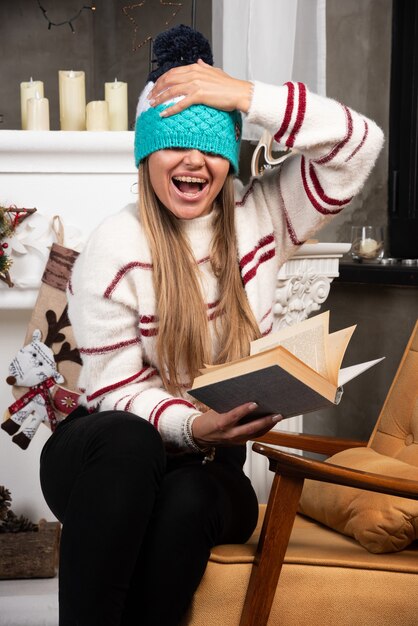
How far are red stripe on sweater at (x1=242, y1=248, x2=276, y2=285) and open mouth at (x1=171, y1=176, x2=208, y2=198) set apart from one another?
0.17m

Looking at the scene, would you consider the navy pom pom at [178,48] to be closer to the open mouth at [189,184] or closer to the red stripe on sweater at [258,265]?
the open mouth at [189,184]

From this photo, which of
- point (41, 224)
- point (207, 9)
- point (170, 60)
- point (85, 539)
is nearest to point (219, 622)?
point (85, 539)

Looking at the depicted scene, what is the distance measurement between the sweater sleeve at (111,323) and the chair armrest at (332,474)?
0.61ft

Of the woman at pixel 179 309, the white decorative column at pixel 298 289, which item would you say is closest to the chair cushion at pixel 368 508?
the woman at pixel 179 309

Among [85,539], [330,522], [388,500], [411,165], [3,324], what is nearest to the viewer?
[85,539]

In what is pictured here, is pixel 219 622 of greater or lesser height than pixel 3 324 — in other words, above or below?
below

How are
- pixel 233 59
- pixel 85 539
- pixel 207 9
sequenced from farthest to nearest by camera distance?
pixel 207 9, pixel 233 59, pixel 85 539

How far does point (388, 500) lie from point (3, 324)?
1303mm

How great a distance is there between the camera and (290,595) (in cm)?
148

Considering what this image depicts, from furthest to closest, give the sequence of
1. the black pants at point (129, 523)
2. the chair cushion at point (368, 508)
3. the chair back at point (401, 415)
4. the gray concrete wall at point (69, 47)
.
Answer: the gray concrete wall at point (69, 47) → the chair back at point (401, 415) → the chair cushion at point (368, 508) → the black pants at point (129, 523)

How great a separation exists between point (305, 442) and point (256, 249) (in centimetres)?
47

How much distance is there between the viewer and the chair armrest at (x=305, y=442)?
1884mm

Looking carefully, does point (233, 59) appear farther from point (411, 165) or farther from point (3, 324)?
point (3, 324)

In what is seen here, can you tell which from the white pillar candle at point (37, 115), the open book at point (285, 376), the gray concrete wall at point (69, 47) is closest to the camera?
the open book at point (285, 376)
